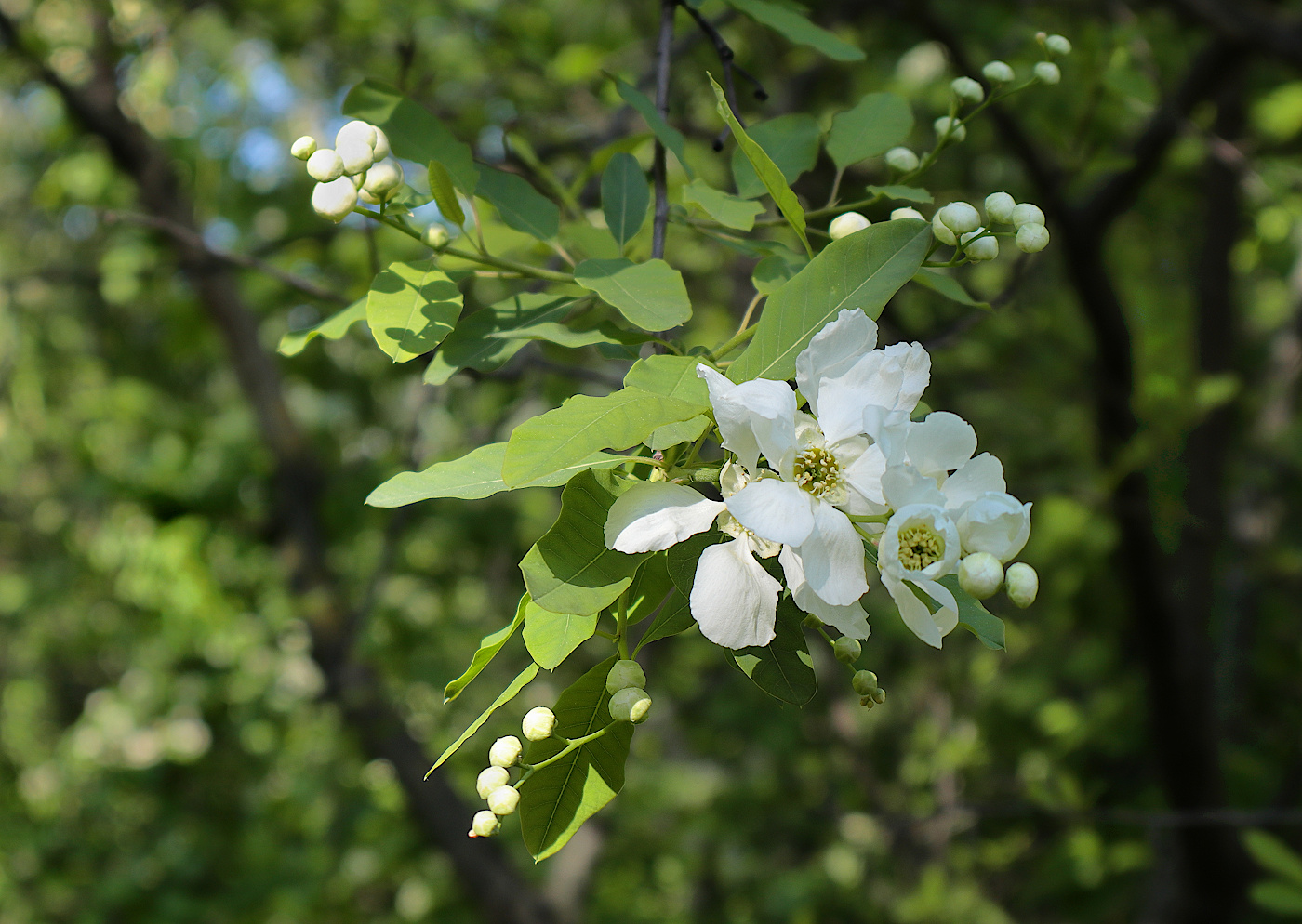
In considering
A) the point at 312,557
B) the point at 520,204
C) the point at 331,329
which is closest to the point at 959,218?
the point at 520,204

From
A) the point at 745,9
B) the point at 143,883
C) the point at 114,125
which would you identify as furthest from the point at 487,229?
the point at 143,883

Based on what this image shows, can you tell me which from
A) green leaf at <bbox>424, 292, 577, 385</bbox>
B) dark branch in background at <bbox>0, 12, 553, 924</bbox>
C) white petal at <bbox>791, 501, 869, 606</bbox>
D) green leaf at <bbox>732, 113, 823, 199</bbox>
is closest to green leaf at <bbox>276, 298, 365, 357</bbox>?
green leaf at <bbox>424, 292, 577, 385</bbox>

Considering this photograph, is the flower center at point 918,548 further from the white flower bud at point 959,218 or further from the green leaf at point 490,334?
the green leaf at point 490,334

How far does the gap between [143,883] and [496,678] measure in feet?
4.18

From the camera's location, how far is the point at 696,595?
0.46 metres

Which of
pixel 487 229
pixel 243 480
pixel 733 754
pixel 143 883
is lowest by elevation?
pixel 733 754

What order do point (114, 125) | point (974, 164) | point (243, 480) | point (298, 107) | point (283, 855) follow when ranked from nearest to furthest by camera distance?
point (114, 125) < point (243, 480) < point (974, 164) < point (283, 855) < point (298, 107)

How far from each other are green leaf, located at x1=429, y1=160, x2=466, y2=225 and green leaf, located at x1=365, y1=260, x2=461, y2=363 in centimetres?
4

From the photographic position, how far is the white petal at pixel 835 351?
0.47m

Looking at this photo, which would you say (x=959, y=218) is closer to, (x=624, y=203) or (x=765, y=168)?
(x=765, y=168)

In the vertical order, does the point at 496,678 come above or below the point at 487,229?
below

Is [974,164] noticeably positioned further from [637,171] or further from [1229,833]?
[637,171]

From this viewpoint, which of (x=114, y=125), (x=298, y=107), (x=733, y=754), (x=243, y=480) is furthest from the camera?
(x=298, y=107)

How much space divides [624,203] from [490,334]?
173mm
